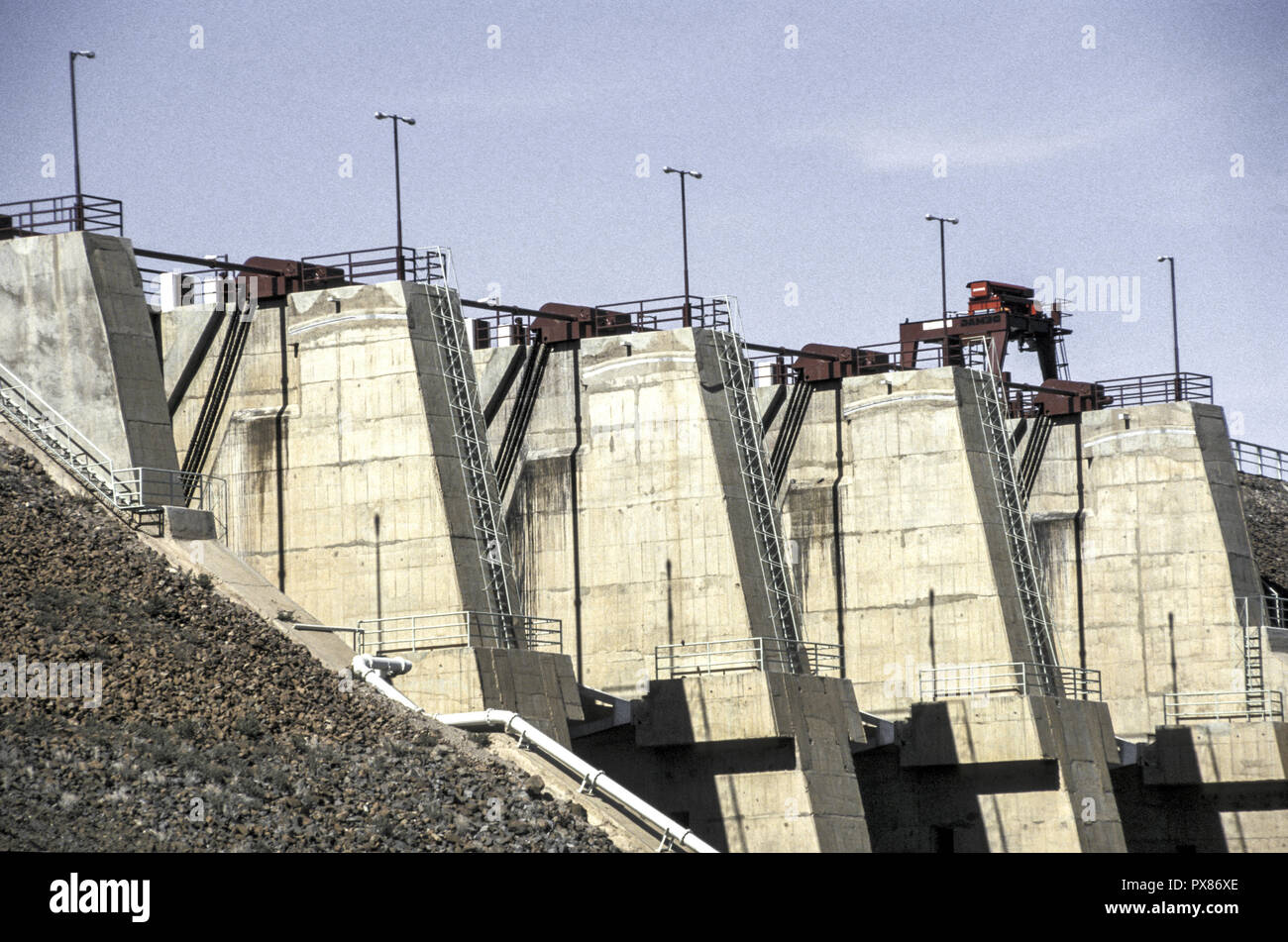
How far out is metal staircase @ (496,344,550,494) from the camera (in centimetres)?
5469

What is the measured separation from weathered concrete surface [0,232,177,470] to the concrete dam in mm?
69

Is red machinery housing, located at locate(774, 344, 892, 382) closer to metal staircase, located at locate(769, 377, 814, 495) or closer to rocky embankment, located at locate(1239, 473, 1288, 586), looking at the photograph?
metal staircase, located at locate(769, 377, 814, 495)

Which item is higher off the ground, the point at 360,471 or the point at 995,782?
the point at 360,471

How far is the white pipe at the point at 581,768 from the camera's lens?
40.3 metres

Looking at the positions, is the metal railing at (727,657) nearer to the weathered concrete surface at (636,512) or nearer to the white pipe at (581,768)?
the weathered concrete surface at (636,512)

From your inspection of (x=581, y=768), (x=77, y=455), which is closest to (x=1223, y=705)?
(x=581, y=768)

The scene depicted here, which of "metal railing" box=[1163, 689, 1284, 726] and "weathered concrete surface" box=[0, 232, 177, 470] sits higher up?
"weathered concrete surface" box=[0, 232, 177, 470]

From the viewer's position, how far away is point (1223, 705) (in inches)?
2391

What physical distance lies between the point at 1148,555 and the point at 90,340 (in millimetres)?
31198

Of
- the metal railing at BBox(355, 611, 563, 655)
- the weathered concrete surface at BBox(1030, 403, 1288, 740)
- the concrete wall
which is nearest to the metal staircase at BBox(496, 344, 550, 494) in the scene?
the concrete wall

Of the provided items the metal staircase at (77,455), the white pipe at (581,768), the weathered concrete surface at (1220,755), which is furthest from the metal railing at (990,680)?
the metal staircase at (77,455)

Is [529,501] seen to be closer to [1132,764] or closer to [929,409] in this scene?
[929,409]

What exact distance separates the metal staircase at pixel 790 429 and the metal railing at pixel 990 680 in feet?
22.4

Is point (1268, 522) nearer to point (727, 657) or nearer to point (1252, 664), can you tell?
point (1252, 664)
